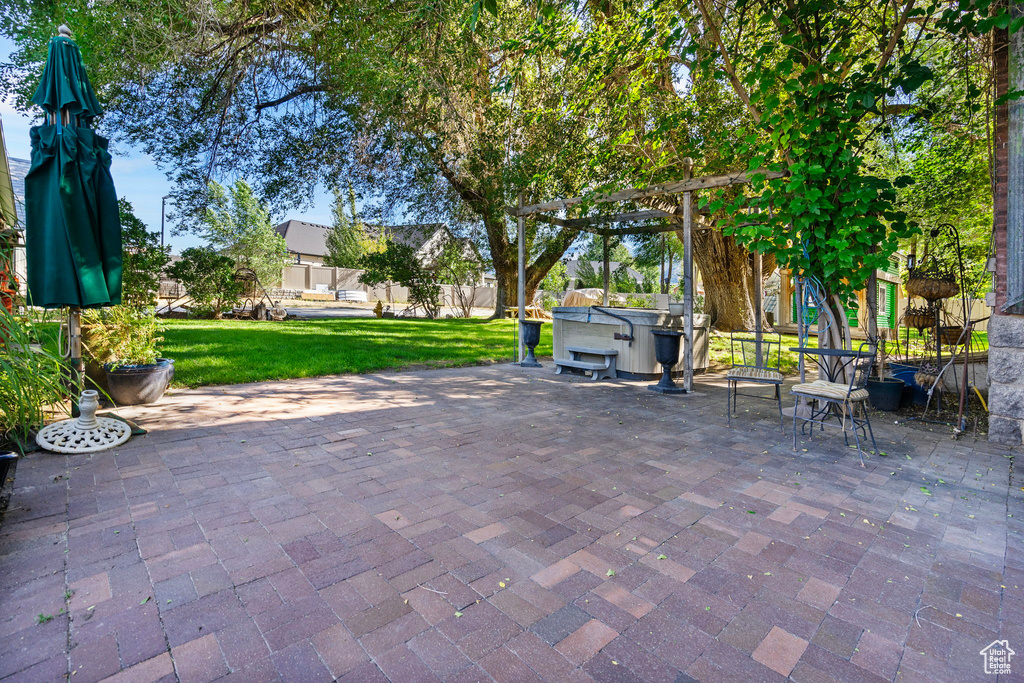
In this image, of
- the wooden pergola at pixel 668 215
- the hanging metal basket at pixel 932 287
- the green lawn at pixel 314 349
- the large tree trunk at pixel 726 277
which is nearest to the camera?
the hanging metal basket at pixel 932 287

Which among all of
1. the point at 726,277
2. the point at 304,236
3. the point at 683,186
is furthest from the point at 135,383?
the point at 304,236

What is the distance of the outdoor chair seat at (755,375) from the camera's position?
4371mm

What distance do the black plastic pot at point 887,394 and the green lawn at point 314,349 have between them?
17.3 ft

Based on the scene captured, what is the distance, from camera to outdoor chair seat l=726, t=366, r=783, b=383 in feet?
14.3

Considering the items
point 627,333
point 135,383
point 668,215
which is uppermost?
point 668,215

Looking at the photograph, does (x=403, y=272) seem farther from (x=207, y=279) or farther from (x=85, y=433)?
(x=85, y=433)

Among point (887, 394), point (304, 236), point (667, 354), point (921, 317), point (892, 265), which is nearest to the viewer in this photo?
point (887, 394)

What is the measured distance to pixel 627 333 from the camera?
6.95 meters

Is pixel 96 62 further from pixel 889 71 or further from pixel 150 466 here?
pixel 889 71

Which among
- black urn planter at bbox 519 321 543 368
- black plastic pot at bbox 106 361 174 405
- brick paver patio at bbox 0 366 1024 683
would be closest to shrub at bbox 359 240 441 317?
black urn planter at bbox 519 321 543 368

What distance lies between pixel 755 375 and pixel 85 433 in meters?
5.26

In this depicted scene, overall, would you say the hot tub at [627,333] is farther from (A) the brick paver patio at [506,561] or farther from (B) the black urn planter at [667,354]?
(A) the brick paver patio at [506,561]

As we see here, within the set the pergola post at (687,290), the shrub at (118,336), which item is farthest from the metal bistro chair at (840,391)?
the shrub at (118,336)

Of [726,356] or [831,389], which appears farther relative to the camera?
[726,356]
